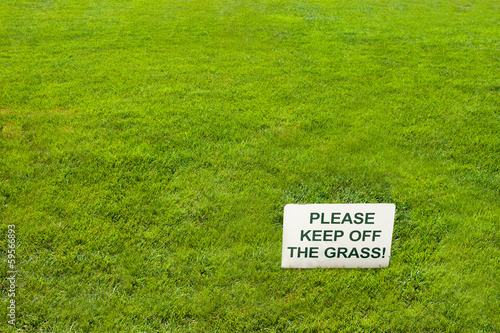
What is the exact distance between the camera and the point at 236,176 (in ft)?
17.1

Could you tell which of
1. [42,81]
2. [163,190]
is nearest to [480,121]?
[163,190]

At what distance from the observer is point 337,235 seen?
11.7ft

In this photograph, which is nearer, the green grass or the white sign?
the white sign

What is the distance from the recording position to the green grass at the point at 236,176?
360 cm

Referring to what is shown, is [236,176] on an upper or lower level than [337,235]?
lower

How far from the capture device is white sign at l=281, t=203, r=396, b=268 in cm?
345

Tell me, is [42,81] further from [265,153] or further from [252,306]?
[252,306]

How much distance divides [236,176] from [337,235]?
6.44 feet

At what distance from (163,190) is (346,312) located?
2486 mm

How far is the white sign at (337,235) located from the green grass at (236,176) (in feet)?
0.88

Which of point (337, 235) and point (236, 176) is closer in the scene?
point (337, 235)

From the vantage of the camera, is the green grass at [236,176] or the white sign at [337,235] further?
the green grass at [236,176]

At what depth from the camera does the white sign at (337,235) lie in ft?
11.3

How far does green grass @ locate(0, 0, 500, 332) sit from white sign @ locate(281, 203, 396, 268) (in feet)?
0.88
